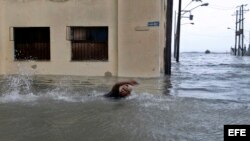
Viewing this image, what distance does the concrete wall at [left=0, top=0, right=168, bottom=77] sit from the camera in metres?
17.4

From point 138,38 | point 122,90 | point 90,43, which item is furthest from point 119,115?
point 90,43

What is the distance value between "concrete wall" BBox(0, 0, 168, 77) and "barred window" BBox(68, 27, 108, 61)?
268 mm

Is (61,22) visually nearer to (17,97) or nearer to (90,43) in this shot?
(90,43)

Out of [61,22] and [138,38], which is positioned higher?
[61,22]

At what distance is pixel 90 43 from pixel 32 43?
260 cm

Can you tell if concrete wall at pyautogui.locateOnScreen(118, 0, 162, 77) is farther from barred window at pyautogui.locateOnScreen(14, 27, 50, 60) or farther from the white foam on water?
the white foam on water

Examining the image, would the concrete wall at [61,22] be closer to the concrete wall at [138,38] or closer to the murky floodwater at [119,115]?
the concrete wall at [138,38]

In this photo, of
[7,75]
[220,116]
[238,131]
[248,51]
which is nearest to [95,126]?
[220,116]

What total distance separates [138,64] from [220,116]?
9502 mm

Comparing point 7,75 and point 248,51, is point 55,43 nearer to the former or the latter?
point 7,75

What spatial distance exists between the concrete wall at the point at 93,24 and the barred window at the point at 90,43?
268mm

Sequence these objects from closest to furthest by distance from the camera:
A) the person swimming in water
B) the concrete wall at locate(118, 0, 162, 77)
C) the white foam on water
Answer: the person swimming in water, the white foam on water, the concrete wall at locate(118, 0, 162, 77)

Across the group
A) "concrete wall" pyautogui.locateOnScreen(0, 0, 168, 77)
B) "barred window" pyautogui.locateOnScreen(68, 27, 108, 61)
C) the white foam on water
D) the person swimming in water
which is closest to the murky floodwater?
the white foam on water

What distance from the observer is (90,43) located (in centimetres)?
1814
